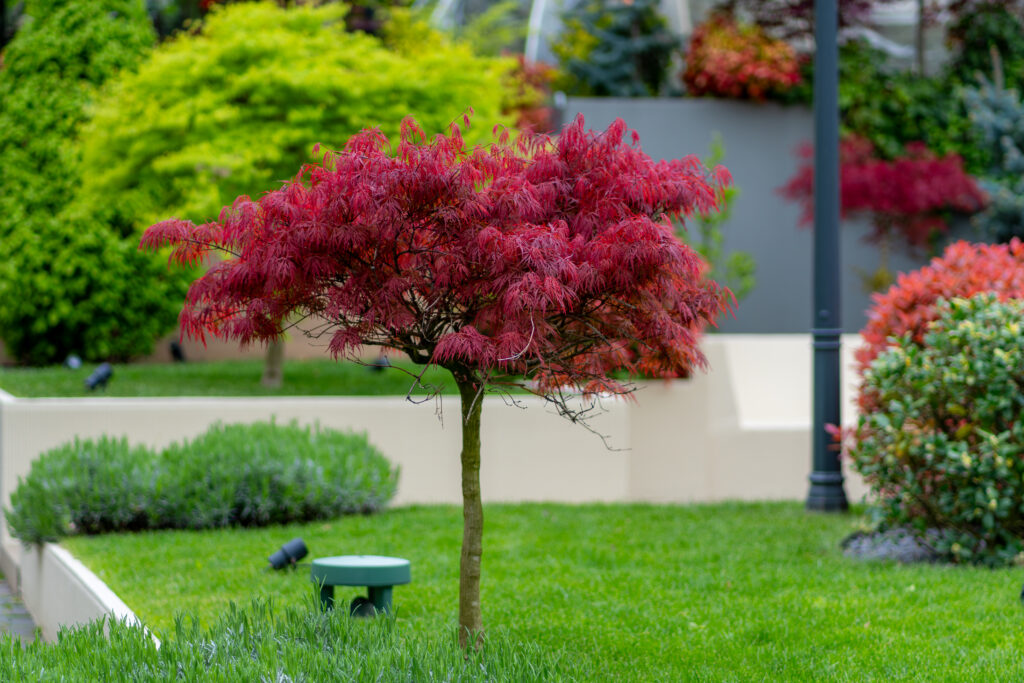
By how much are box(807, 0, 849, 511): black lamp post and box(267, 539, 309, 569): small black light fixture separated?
4286 millimetres

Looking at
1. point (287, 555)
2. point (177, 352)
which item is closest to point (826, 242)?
point (287, 555)

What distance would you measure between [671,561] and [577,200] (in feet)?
11.7

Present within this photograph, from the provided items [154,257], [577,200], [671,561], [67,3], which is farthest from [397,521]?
[67,3]

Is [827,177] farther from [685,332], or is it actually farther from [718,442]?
[685,332]

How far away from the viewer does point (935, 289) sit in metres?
7.87

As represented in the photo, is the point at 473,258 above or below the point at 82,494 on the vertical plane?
above

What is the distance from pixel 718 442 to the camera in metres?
11.1

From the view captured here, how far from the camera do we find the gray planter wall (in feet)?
53.1

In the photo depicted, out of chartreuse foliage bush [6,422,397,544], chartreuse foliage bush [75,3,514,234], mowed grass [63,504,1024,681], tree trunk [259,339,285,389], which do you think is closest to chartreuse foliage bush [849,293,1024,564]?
mowed grass [63,504,1024,681]

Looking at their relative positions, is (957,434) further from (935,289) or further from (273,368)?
(273,368)

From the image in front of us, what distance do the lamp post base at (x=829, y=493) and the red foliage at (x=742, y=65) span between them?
821 cm

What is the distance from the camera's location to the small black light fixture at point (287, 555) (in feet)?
23.2

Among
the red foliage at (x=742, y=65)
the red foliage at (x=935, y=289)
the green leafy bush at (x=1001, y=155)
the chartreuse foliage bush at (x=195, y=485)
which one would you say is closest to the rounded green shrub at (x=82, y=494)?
the chartreuse foliage bush at (x=195, y=485)

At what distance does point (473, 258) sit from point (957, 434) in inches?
158
